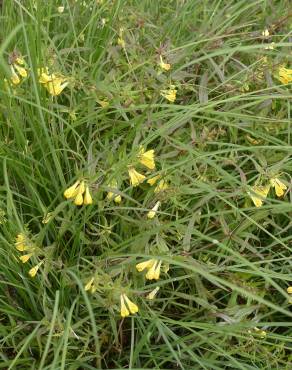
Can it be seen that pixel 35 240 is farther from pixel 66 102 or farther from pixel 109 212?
pixel 66 102

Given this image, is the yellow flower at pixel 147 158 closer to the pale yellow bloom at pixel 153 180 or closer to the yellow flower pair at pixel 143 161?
the yellow flower pair at pixel 143 161

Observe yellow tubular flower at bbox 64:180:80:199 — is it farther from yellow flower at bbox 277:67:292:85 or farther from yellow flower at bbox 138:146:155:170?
yellow flower at bbox 277:67:292:85

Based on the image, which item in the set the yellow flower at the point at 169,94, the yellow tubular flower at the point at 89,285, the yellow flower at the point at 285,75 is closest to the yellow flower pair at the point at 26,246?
the yellow tubular flower at the point at 89,285

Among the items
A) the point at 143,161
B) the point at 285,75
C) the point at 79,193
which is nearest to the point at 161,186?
the point at 143,161

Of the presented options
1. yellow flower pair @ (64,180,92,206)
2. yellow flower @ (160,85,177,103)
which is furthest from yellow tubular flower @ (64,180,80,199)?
yellow flower @ (160,85,177,103)

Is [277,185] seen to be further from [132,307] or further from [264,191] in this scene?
[132,307]

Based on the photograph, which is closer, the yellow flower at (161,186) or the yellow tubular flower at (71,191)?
the yellow tubular flower at (71,191)

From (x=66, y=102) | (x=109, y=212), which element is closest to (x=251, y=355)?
(x=109, y=212)
